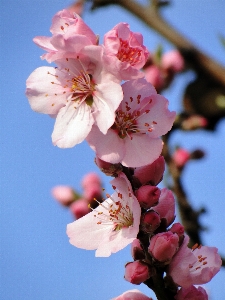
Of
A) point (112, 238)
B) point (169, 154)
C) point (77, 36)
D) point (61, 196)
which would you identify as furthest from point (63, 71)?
point (61, 196)

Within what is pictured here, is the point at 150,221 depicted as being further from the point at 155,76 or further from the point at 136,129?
the point at 155,76

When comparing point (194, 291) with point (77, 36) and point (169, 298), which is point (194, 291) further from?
point (77, 36)

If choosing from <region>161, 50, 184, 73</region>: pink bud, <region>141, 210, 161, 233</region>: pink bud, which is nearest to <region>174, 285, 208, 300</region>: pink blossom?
<region>141, 210, 161, 233</region>: pink bud

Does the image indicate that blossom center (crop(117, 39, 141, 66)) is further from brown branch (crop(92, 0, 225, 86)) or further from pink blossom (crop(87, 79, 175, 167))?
brown branch (crop(92, 0, 225, 86))

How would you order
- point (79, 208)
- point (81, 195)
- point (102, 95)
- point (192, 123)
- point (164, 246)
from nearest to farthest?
point (164, 246) < point (102, 95) < point (192, 123) < point (79, 208) < point (81, 195)


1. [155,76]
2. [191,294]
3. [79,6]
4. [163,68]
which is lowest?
[191,294]

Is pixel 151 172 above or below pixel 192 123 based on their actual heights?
below

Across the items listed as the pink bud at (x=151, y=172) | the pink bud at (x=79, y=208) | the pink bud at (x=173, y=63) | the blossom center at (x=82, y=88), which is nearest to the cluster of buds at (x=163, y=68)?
the pink bud at (x=173, y=63)

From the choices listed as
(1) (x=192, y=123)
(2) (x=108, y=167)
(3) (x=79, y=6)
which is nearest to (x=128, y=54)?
Result: (2) (x=108, y=167)
